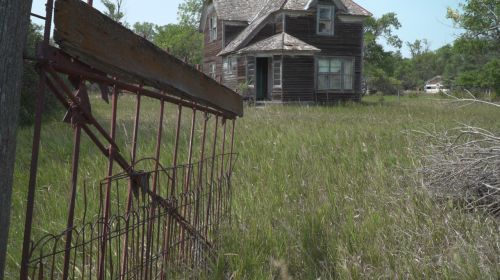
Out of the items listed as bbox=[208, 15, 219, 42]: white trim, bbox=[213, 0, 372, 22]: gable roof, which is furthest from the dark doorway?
bbox=[208, 15, 219, 42]: white trim

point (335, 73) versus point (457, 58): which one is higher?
point (457, 58)

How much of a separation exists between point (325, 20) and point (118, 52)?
24117 millimetres

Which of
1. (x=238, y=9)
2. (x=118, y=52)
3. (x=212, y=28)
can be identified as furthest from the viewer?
(x=212, y=28)

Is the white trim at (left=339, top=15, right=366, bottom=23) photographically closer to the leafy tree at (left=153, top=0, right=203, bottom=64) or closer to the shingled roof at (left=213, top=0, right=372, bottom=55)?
the shingled roof at (left=213, top=0, right=372, bottom=55)

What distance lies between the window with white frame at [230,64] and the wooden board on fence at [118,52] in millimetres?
23667

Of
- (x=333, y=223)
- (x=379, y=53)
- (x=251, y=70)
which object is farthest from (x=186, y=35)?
(x=333, y=223)

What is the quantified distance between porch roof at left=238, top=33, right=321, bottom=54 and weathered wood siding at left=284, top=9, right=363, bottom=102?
3.42ft

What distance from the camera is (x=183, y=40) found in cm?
6406

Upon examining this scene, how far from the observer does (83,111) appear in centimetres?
181

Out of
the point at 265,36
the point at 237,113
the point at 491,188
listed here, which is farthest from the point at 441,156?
the point at 265,36

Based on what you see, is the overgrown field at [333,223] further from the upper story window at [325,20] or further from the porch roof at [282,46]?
the upper story window at [325,20]

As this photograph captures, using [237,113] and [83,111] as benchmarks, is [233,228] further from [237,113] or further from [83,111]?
[83,111]

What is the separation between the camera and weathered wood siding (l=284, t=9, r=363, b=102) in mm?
24375

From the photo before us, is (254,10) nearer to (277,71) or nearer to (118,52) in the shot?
(277,71)
